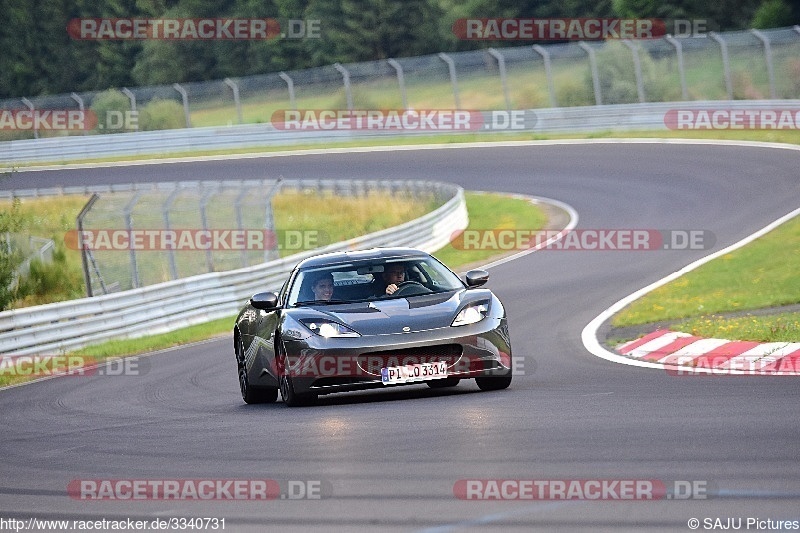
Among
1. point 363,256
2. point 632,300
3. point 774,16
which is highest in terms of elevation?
point 774,16

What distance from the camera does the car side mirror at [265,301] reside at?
39.5 ft

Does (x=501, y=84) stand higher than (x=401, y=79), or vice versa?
(x=401, y=79)

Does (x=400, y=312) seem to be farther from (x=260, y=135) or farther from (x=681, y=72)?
(x=260, y=135)

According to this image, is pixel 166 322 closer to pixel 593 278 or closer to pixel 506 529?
pixel 593 278

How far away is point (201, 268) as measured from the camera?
34.9 metres

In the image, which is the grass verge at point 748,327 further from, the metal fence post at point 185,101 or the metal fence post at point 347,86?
the metal fence post at point 185,101

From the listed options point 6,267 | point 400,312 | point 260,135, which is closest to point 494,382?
point 400,312

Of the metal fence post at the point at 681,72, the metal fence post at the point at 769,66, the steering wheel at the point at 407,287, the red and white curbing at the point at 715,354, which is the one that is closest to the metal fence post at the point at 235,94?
the metal fence post at the point at 681,72

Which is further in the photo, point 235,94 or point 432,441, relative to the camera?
point 235,94

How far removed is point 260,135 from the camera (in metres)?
52.2

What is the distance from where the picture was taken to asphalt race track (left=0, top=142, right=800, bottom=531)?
6469 mm

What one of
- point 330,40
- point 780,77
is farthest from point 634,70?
point 330,40

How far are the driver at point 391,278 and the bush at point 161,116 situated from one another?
1698 inches

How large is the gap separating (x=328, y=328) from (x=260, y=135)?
41.5 metres
